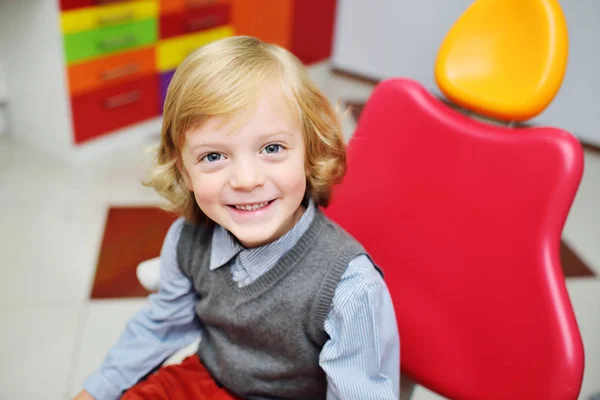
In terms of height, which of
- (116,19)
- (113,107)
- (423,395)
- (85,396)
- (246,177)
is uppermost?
(246,177)

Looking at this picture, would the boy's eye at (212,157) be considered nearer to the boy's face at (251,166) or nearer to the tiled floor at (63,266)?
the boy's face at (251,166)

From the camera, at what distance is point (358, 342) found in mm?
690

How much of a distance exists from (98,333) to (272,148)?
96cm

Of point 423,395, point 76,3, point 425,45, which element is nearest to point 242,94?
point 423,395

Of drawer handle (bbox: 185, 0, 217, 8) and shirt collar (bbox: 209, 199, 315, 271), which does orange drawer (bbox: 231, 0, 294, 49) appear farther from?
shirt collar (bbox: 209, 199, 315, 271)

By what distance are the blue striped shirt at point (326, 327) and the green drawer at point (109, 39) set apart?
4.57 feet

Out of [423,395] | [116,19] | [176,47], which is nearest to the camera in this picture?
[423,395]

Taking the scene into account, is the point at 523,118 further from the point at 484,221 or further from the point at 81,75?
the point at 81,75

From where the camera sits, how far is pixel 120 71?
216 centimetres

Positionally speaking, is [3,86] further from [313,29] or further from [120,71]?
[313,29]

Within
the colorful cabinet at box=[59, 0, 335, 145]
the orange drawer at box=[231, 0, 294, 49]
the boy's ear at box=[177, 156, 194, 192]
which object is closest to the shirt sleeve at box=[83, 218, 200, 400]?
the boy's ear at box=[177, 156, 194, 192]

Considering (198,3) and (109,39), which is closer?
(109,39)

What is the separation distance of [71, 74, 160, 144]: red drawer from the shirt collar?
1.49m

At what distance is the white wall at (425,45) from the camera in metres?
2.38
